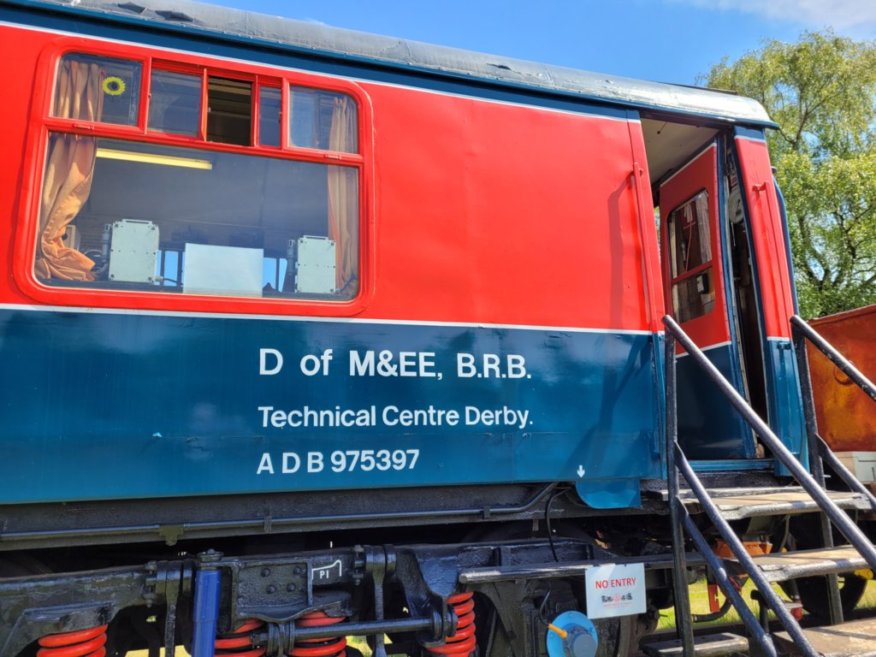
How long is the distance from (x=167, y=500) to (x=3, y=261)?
1.11 m

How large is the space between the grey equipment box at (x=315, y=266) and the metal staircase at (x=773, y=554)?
1.69m

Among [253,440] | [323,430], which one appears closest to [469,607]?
[323,430]

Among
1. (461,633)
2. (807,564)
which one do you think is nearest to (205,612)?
(461,633)

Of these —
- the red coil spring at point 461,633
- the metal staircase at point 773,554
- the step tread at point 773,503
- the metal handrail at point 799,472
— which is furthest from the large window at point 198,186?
the step tread at point 773,503

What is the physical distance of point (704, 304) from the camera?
4.02 metres

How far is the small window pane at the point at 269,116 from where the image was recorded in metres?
2.65

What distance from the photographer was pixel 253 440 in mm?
2459

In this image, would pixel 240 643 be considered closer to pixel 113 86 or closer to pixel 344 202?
pixel 344 202

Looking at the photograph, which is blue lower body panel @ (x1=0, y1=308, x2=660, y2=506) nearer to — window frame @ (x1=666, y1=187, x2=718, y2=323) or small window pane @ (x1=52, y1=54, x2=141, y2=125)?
small window pane @ (x1=52, y1=54, x2=141, y2=125)

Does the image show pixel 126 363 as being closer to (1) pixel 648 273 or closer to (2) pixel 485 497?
(2) pixel 485 497

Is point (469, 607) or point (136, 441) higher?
point (136, 441)

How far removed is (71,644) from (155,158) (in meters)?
1.95

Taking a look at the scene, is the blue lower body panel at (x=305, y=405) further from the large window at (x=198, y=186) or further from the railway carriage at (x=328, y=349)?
the large window at (x=198, y=186)

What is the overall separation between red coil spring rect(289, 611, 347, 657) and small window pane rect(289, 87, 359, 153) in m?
2.08
